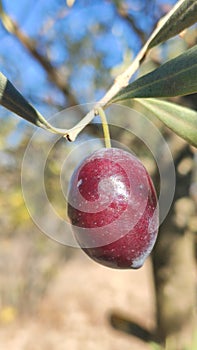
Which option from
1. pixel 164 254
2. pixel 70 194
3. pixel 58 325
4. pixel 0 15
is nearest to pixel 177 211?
pixel 164 254

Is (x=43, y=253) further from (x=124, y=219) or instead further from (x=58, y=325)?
(x=124, y=219)

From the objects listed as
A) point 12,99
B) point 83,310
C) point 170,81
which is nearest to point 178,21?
point 170,81

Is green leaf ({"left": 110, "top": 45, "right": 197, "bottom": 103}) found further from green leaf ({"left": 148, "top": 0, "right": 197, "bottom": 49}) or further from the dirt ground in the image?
the dirt ground

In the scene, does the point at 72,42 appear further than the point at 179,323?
Yes

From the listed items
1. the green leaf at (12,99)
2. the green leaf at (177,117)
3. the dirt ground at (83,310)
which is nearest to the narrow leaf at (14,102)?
the green leaf at (12,99)

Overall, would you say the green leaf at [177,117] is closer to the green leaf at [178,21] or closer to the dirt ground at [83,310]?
the green leaf at [178,21]

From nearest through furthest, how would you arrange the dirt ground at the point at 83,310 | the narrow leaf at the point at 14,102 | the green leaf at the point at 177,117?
the narrow leaf at the point at 14,102, the green leaf at the point at 177,117, the dirt ground at the point at 83,310

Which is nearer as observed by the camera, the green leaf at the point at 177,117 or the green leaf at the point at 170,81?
the green leaf at the point at 170,81
